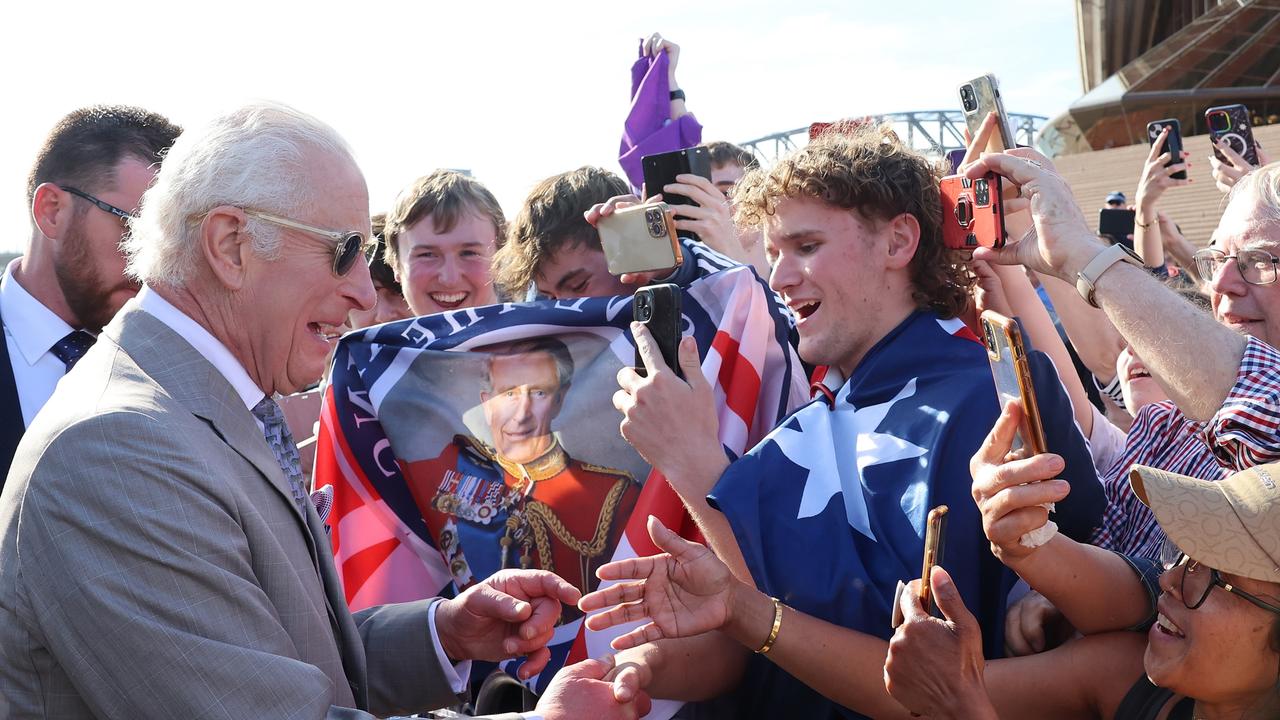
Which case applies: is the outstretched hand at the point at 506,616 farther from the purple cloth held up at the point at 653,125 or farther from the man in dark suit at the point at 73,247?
the purple cloth held up at the point at 653,125

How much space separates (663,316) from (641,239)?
42 centimetres

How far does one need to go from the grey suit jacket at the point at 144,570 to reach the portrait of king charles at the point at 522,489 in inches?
44.1

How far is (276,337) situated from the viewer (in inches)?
90.6

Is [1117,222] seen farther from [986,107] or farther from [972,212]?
[972,212]

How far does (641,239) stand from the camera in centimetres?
325

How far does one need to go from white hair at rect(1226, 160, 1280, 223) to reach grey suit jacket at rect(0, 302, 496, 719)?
2359 mm

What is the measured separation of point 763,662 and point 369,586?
1.24m

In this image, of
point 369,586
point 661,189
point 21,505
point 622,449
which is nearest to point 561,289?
point 661,189

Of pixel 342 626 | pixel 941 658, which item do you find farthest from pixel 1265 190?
pixel 342 626

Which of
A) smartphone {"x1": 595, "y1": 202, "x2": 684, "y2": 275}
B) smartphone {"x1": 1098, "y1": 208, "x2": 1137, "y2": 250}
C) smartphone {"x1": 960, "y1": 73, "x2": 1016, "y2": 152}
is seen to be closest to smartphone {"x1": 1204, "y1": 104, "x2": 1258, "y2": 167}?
smartphone {"x1": 1098, "y1": 208, "x2": 1137, "y2": 250}

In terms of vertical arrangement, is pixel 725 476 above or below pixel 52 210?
below

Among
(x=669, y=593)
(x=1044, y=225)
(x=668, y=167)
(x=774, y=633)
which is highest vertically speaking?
(x=668, y=167)

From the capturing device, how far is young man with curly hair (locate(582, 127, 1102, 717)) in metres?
2.54

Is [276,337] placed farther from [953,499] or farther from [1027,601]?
[1027,601]
